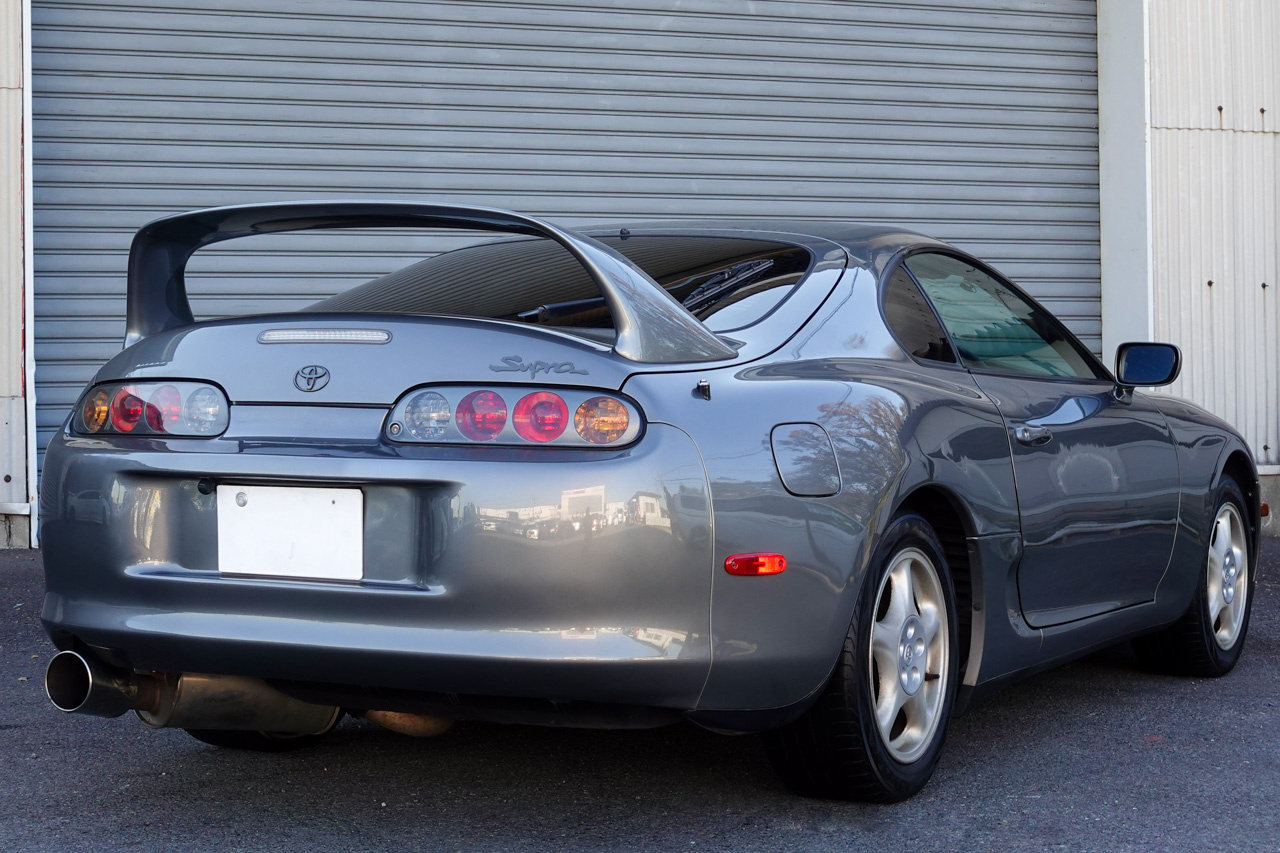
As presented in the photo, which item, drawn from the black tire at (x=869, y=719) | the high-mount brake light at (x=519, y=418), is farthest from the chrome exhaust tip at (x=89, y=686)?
the black tire at (x=869, y=719)

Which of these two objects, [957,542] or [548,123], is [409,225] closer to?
[957,542]

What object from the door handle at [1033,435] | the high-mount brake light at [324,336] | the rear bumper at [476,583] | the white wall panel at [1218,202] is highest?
the white wall panel at [1218,202]

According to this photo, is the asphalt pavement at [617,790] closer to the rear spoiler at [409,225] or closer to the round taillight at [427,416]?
the round taillight at [427,416]

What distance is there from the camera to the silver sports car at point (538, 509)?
249cm

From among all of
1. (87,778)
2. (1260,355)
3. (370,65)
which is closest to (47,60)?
(370,65)

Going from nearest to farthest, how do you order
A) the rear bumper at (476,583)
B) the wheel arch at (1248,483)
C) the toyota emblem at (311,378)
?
the rear bumper at (476,583)
the toyota emblem at (311,378)
the wheel arch at (1248,483)

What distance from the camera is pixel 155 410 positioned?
8.95 feet

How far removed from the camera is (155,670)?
2709 mm

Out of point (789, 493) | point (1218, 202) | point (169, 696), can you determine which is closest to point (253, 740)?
point (169, 696)

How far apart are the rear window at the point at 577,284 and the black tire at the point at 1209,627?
6.71ft

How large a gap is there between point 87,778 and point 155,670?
73 centimetres

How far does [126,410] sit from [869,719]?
1.60 metres

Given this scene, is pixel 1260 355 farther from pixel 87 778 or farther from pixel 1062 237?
pixel 87 778

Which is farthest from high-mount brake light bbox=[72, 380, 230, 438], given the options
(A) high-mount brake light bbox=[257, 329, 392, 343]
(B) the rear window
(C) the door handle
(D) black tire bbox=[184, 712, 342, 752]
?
(C) the door handle
